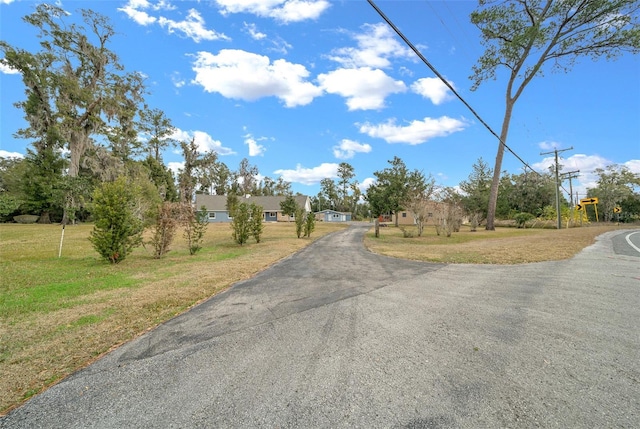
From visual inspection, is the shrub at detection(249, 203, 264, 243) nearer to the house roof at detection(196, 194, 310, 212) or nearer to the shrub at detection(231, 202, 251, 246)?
the shrub at detection(231, 202, 251, 246)

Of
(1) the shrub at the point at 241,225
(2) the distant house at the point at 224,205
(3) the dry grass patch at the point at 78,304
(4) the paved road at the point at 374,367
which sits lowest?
(3) the dry grass patch at the point at 78,304

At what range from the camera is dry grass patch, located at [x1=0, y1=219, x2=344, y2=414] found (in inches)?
120

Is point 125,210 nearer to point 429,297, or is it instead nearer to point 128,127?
point 429,297

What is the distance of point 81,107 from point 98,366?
3302cm

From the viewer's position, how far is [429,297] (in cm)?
516

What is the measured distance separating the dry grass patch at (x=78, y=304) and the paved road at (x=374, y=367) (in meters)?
0.39

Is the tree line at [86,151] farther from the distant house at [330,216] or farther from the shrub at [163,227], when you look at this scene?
the distant house at [330,216]

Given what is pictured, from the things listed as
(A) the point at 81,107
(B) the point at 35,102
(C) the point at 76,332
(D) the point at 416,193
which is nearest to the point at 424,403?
(C) the point at 76,332

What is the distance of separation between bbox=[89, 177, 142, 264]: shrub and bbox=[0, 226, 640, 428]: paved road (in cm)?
626

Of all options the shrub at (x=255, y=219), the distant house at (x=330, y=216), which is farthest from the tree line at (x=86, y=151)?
the distant house at (x=330, y=216)

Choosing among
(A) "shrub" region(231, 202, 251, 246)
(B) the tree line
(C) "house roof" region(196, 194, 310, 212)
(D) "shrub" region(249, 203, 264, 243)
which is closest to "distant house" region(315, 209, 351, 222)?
(C) "house roof" region(196, 194, 310, 212)

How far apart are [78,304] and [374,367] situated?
17.8ft

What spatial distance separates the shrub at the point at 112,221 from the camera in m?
9.09

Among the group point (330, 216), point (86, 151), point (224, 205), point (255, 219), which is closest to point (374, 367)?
point (255, 219)
